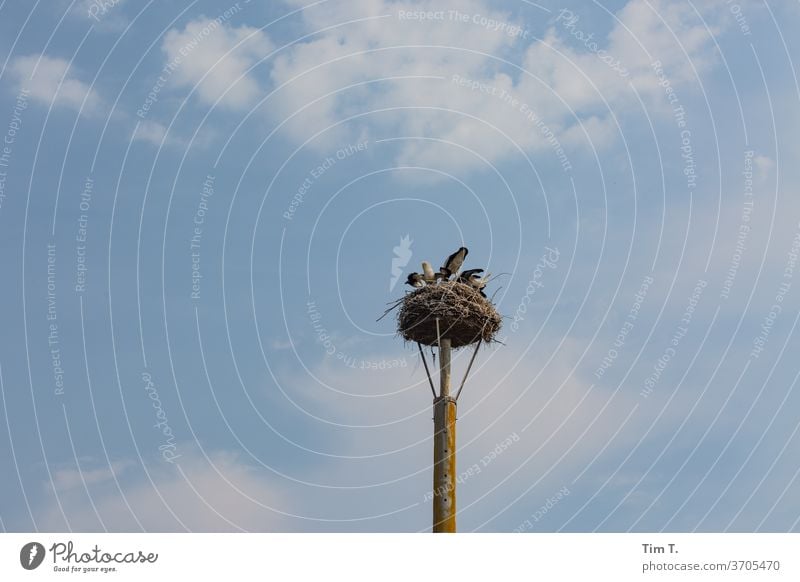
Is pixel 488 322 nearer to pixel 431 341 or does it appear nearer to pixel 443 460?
pixel 431 341

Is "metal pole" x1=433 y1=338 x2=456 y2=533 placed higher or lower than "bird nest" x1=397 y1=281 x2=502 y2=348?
lower

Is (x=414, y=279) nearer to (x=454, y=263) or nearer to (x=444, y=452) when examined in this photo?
(x=454, y=263)

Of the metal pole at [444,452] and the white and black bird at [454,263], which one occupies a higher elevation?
the white and black bird at [454,263]

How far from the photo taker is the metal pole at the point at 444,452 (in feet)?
73.0

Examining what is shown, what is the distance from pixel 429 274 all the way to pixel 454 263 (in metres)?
0.72

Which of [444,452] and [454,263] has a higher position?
[454,263]

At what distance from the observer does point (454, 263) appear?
25.6 meters

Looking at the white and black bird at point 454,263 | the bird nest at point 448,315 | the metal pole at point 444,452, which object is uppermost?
the white and black bird at point 454,263

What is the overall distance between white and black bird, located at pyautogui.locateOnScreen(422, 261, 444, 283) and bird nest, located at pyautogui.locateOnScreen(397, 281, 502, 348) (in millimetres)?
411

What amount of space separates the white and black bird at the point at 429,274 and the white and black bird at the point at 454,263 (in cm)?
15

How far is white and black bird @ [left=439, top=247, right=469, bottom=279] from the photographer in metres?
25.5
